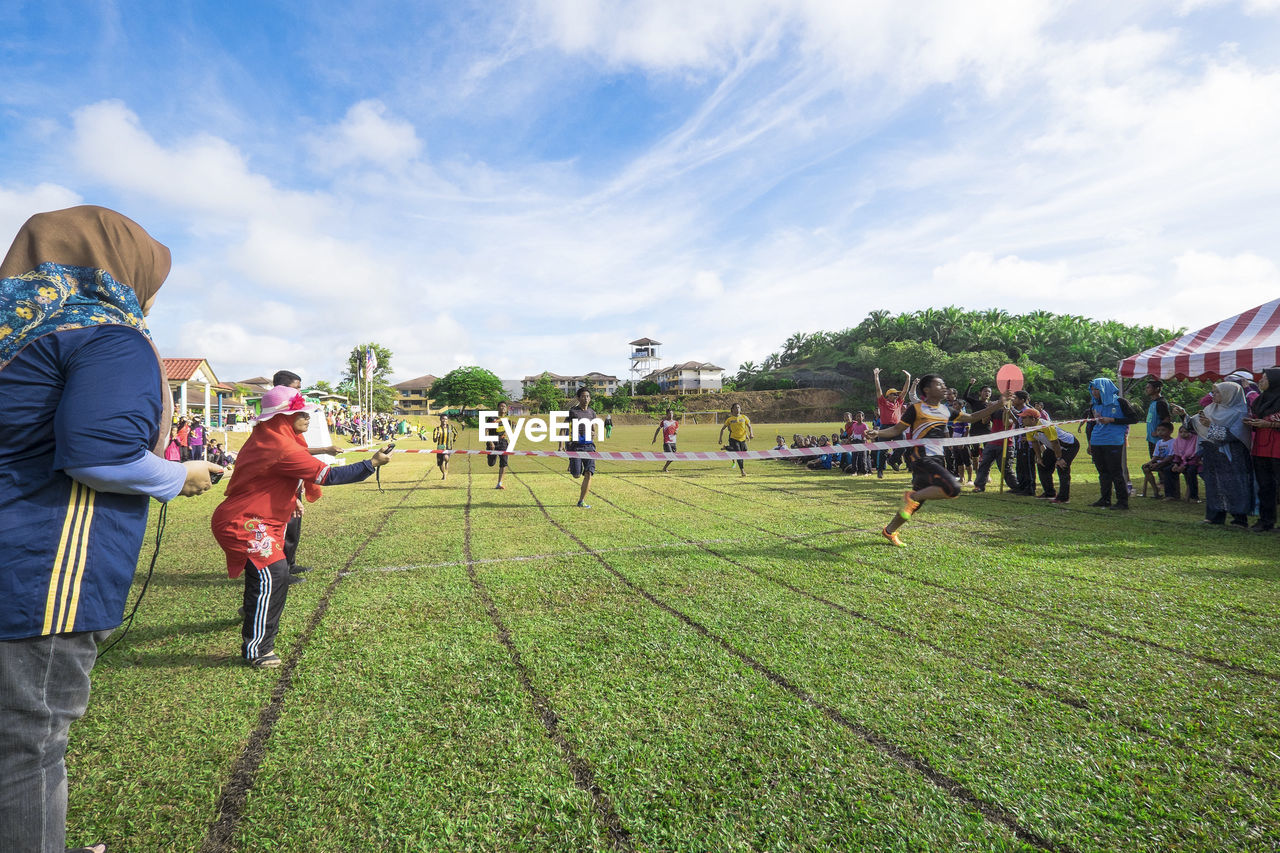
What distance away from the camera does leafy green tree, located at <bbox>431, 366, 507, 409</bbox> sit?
9106cm

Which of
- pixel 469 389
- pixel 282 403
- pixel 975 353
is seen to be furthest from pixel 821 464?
pixel 469 389

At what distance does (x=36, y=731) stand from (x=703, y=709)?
2.43 meters

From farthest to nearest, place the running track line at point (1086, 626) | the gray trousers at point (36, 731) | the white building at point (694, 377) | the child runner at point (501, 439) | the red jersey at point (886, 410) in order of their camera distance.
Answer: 1. the white building at point (694, 377)
2. the red jersey at point (886, 410)
3. the child runner at point (501, 439)
4. the running track line at point (1086, 626)
5. the gray trousers at point (36, 731)

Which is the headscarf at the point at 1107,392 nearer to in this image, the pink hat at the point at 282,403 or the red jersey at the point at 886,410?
the red jersey at the point at 886,410

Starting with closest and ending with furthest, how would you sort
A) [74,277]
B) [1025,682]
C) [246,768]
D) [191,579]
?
[74,277]
[246,768]
[1025,682]
[191,579]

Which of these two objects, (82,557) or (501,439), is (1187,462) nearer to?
(501,439)

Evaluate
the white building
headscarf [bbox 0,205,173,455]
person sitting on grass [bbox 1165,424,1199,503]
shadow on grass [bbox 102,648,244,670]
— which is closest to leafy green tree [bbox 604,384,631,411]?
the white building

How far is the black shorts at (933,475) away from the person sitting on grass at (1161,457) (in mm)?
6505

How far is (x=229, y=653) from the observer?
3.54 m

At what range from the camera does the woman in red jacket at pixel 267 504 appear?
11.0 feet

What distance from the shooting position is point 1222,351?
917 cm

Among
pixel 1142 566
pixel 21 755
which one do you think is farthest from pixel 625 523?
pixel 21 755

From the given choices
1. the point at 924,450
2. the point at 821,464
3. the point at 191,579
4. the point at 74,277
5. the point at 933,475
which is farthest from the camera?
the point at 821,464

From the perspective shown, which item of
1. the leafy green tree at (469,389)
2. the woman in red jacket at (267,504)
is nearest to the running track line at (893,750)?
the woman in red jacket at (267,504)
